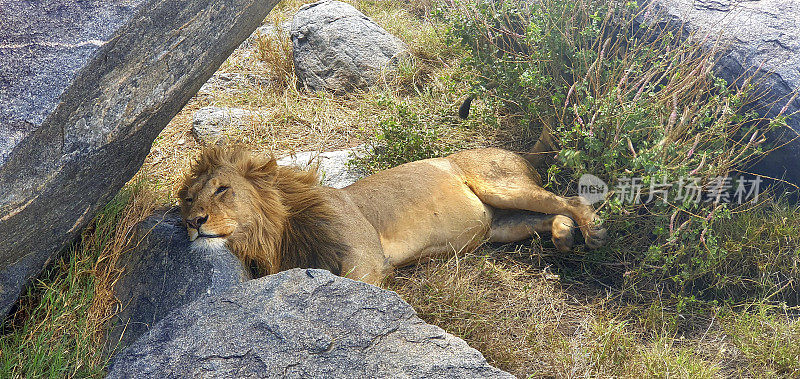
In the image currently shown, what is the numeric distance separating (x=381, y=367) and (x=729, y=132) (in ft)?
7.91

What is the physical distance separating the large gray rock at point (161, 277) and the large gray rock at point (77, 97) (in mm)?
319

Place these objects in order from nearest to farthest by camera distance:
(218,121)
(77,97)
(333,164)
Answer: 1. (77,97)
2. (333,164)
3. (218,121)

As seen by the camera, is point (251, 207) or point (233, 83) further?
point (233, 83)

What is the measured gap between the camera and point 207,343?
240cm

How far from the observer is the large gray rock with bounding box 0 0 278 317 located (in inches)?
90.4

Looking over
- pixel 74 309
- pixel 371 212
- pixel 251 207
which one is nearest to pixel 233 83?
pixel 371 212

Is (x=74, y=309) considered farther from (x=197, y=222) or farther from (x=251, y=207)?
(x=251, y=207)

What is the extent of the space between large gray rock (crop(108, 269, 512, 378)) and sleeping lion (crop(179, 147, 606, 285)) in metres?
0.48

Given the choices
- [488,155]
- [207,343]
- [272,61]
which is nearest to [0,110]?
[207,343]

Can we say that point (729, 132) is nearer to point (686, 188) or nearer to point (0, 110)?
point (686, 188)

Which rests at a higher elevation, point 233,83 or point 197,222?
point 197,222

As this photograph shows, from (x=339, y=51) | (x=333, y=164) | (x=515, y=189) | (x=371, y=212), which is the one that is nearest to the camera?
(x=371, y=212)

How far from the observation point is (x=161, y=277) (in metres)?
3.04

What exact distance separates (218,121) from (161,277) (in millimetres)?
2280
